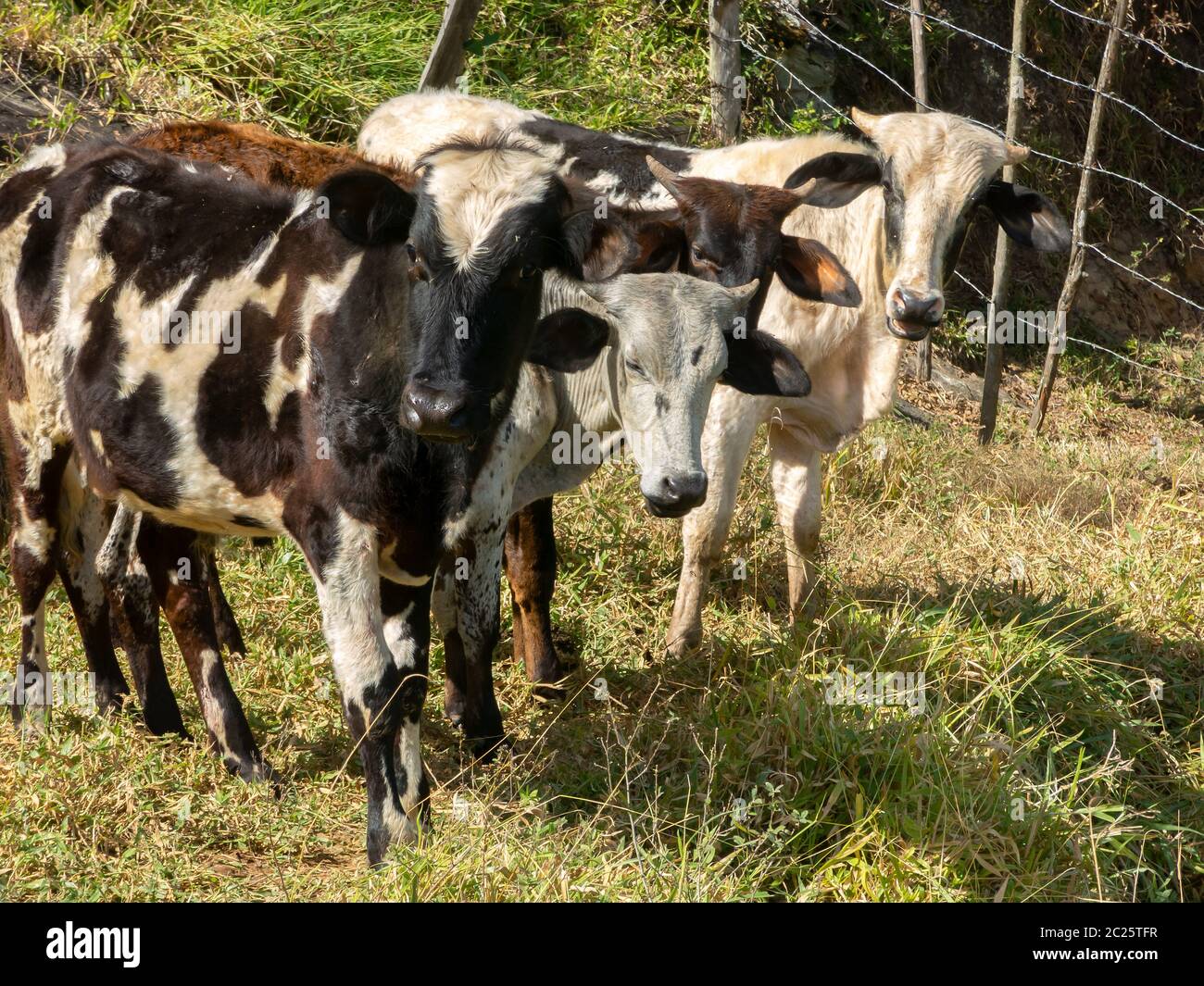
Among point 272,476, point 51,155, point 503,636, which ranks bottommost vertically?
point 503,636

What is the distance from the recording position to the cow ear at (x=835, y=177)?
609cm

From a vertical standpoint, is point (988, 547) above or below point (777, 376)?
below

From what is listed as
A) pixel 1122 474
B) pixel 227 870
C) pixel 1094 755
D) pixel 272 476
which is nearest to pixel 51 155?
pixel 272 476

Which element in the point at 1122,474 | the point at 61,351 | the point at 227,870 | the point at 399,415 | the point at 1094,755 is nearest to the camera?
the point at 399,415

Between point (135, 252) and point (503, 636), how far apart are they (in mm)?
2587

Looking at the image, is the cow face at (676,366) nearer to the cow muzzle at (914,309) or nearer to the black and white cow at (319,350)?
the black and white cow at (319,350)

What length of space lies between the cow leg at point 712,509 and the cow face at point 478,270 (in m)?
1.71

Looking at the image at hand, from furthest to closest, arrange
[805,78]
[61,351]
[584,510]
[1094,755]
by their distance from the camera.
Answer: [805,78] < [584,510] < [1094,755] < [61,351]

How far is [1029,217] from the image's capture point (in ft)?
20.6

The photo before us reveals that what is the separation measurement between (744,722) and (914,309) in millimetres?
1883

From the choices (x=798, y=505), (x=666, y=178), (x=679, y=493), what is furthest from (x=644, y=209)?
(x=679, y=493)

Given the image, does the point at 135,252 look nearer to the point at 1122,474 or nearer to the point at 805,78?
the point at 1122,474

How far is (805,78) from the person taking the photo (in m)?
10.6

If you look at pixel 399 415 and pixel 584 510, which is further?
pixel 584 510
